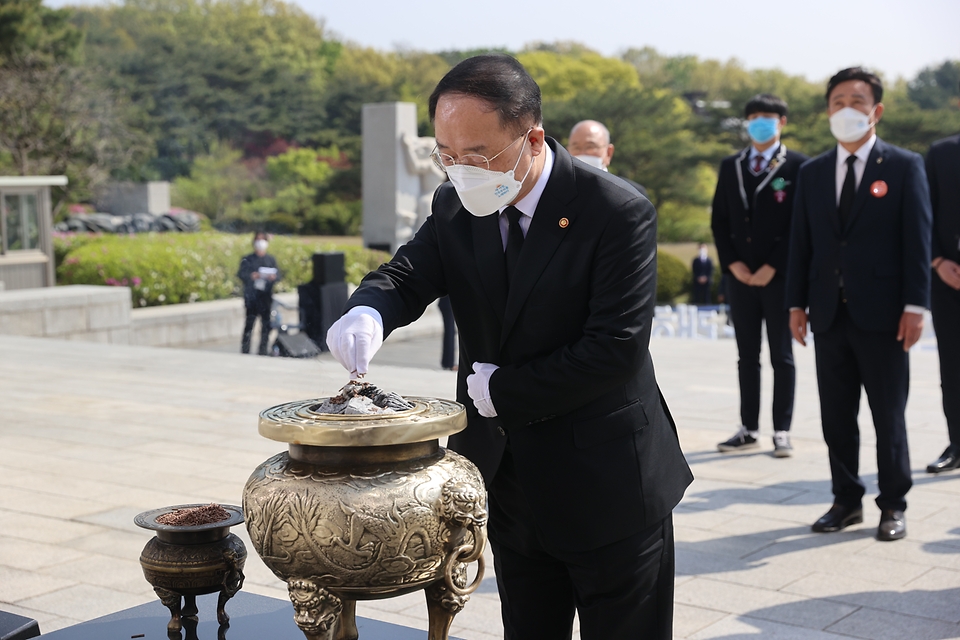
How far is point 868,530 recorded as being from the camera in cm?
445

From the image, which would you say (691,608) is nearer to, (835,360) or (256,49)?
(835,360)

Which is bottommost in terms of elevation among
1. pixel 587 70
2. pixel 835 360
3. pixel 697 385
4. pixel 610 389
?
pixel 697 385

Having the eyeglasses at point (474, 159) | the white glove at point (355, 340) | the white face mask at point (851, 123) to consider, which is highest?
the white face mask at point (851, 123)

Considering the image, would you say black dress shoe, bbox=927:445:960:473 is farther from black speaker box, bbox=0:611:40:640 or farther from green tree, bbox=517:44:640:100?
green tree, bbox=517:44:640:100

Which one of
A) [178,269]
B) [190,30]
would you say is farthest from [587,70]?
[178,269]

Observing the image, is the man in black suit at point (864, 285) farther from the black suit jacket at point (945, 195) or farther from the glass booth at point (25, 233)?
the glass booth at point (25, 233)

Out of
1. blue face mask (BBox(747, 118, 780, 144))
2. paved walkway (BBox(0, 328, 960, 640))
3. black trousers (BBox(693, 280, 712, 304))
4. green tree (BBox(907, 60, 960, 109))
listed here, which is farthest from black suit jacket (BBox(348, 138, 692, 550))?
green tree (BBox(907, 60, 960, 109))

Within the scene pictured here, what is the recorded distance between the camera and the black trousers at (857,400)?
4.23 m

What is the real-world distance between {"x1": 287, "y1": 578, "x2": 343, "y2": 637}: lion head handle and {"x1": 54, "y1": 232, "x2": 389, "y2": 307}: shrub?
41.6 feet

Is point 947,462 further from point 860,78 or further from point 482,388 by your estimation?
point 482,388

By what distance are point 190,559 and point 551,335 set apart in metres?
0.94

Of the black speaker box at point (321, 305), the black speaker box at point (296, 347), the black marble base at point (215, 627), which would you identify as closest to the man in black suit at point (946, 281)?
the black marble base at point (215, 627)

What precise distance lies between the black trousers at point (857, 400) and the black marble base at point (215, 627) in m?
2.42

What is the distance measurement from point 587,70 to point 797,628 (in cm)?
4967
